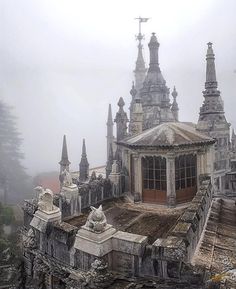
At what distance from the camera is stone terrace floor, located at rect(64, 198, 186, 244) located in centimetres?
1320

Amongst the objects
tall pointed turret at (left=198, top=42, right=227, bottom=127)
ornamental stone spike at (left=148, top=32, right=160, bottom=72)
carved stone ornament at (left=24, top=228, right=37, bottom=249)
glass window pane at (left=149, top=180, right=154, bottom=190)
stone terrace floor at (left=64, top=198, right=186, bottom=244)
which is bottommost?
carved stone ornament at (left=24, top=228, right=37, bottom=249)

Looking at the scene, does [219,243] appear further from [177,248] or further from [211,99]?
[211,99]

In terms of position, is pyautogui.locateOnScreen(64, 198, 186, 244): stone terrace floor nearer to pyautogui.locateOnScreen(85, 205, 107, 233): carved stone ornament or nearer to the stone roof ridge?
pyautogui.locateOnScreen(85, 205, 107, 233): carved stone ornament

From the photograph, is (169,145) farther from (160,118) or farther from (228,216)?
(160,118)

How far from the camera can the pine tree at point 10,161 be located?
204 ft

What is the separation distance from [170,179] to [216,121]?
844 inches

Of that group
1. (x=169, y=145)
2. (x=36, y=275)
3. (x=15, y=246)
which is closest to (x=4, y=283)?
(x=15, y=246)

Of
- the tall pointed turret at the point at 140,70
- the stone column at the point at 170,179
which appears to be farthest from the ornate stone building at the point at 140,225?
the tall pointed turret at the point at 140,70

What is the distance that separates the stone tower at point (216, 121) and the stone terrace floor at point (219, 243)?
19667mm

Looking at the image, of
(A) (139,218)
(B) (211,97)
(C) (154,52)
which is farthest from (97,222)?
(C) (154,52)

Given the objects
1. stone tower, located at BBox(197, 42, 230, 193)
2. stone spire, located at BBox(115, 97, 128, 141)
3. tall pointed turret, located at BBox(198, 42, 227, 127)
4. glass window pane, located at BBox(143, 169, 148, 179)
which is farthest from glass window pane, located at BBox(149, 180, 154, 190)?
tall pointed turret, located at BBox(198, 42, 227, 127)

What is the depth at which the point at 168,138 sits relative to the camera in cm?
1694

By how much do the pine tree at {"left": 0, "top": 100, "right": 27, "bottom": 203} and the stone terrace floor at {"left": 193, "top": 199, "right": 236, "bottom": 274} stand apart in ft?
159

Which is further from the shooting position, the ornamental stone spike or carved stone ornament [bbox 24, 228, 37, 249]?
the ornamental stone spike
